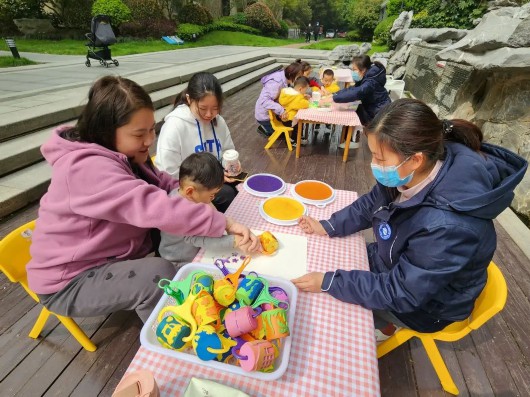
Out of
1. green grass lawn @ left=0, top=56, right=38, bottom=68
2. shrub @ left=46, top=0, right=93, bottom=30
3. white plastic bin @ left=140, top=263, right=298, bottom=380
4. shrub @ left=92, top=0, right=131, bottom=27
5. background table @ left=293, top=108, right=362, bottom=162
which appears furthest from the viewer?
shrub @ left=46, top=0, right=93, bottom=30

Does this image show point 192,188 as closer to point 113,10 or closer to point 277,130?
point 277,130

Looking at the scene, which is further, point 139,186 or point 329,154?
point 329,154

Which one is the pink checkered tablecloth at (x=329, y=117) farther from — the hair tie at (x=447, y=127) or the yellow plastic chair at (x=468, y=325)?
the yellow plastic chair at (x=468, y=325)

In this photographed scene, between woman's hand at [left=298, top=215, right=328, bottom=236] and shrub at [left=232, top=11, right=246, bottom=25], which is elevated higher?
shrub at [left=232, top=11, right=246, bottom=25]

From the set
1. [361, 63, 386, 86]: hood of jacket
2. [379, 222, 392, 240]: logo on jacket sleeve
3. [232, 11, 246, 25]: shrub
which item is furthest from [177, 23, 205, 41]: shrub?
[379, 222, 392, 240]: logo on jacket sleeve

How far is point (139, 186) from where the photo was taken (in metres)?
1.24

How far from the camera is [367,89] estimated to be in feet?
15.1

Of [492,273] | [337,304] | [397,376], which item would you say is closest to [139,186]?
[337,304]

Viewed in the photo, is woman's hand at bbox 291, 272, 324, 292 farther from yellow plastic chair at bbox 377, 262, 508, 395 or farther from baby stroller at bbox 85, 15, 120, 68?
baby stroller at bbox 85, 15, 120, 68

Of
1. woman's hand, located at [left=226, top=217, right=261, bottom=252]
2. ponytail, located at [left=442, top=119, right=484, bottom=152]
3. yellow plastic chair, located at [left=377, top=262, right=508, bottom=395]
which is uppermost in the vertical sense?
ponytail, located at [left=442, top=119, right=484, bottom=152]

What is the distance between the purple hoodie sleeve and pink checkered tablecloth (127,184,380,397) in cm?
54

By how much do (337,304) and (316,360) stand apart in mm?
267

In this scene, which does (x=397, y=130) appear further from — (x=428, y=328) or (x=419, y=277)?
(x=428, y=328)

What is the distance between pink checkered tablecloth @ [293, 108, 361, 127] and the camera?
13.5ft
